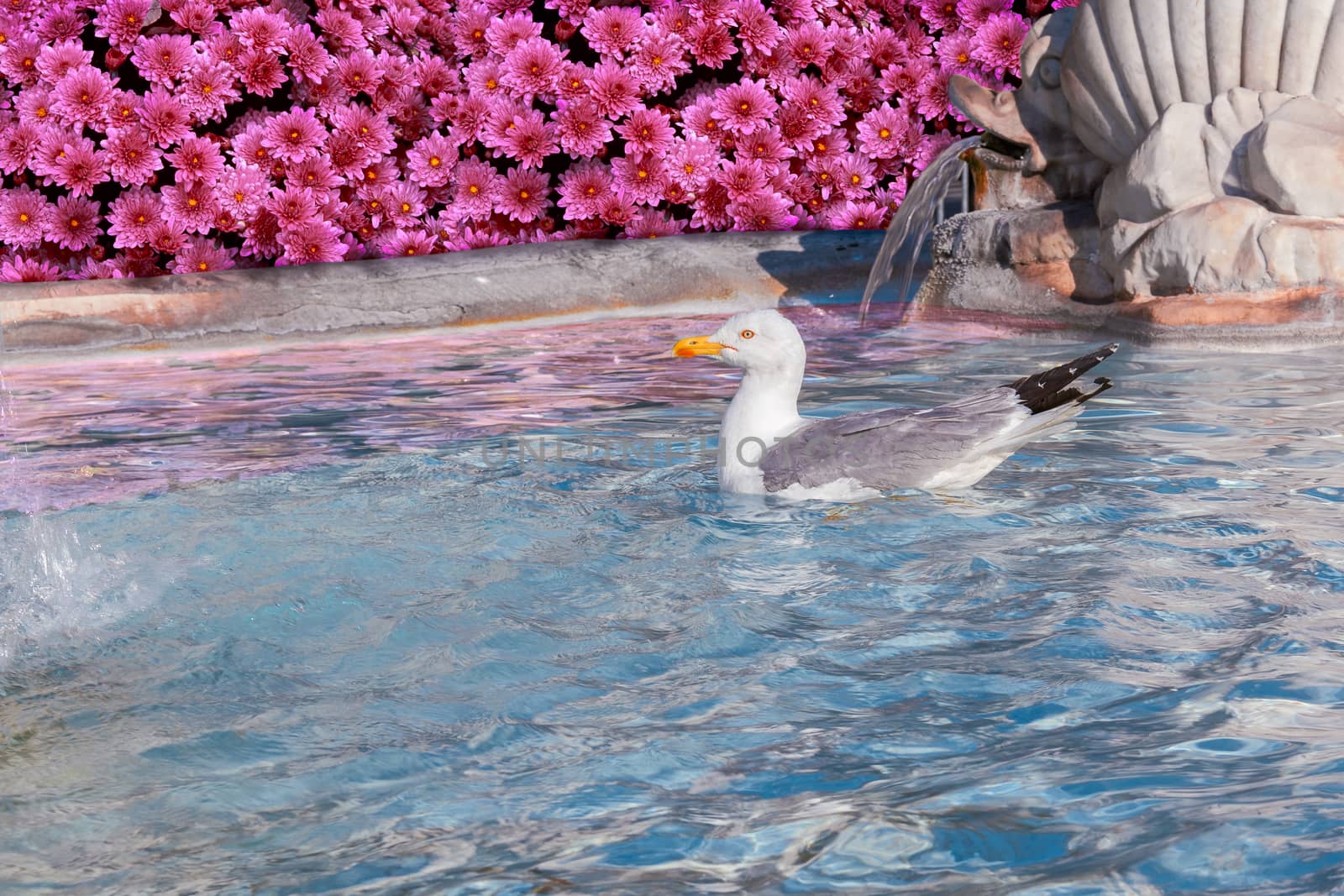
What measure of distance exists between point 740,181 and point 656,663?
6749mm

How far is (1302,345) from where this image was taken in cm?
630

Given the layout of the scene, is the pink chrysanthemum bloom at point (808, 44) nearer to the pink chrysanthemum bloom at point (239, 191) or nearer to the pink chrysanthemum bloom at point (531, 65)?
the pink chrysanthemum bloom at point (531, 65)

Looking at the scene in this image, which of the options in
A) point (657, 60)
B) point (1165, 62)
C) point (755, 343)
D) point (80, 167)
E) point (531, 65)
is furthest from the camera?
point (657, 60)

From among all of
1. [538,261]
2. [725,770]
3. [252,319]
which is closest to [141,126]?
[252,319]

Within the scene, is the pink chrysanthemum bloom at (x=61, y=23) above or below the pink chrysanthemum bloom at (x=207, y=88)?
above

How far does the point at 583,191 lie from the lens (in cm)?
923

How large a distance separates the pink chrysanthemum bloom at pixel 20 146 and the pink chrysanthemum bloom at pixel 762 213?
426 centimetres

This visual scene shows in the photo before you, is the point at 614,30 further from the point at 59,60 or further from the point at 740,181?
the point at 59,60

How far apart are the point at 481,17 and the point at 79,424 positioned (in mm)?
4737

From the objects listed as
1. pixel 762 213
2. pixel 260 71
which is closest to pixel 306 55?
pixel 260 71

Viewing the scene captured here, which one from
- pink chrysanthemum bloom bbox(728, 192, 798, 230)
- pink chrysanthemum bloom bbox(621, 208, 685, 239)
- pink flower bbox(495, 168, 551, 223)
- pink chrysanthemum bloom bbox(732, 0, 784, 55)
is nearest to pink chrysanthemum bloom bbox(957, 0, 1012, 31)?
pink chrysanthemum bloom bbox(732, 0, 784, 55)

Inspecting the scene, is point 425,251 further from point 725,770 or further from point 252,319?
point 725,770

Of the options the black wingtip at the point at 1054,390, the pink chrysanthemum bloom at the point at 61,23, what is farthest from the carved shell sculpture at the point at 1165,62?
the pink chrysanthemum bloom at the point at 61,23

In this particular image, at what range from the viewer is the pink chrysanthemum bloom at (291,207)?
882cm
